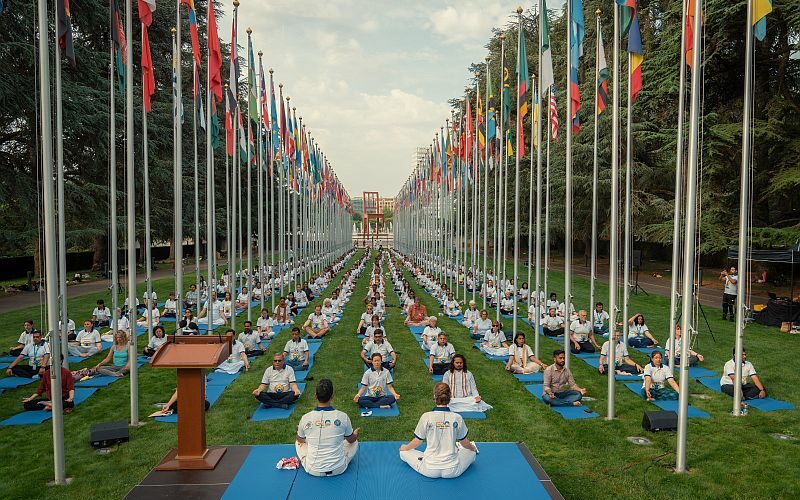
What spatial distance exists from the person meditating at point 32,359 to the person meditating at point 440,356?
30.8 feet

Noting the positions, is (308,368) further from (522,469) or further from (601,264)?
(601,264)

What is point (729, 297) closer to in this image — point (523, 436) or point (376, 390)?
point (523, 436)

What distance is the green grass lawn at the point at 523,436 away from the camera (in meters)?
8.06

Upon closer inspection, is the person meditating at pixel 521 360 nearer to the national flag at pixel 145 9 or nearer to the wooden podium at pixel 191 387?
the wooden podium at pixel 191 387

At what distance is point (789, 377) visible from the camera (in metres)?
14.0

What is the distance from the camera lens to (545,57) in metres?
14.1

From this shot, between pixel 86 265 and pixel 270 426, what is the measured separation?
49510 mm

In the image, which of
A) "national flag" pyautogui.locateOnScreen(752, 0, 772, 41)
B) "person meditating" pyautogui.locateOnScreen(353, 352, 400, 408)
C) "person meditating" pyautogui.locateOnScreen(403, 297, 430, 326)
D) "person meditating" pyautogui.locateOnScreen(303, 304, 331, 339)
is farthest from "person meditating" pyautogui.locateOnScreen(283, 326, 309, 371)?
"national flag" pyautogui.locateOnScreen(752, 0, 772, 41)

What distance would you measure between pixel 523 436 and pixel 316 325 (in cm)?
1152

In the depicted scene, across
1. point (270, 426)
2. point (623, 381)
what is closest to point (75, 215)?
point (270, 426)

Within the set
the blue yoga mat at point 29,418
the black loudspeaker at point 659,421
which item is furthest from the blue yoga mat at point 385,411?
the blue yoga mat at point 29,418

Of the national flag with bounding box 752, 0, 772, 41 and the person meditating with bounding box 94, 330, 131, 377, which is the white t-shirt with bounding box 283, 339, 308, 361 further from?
the national flag with bounding box 752, 0, 772, 41

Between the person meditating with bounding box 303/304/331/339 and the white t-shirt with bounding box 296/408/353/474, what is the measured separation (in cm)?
1230

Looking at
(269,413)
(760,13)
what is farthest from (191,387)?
(760,13)
